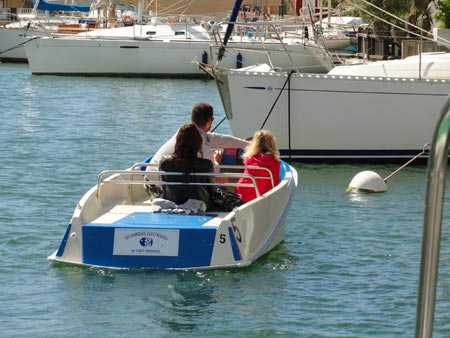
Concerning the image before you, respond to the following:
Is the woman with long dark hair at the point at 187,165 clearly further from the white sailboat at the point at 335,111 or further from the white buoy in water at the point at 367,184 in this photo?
the white sailboat at the point at 335,111

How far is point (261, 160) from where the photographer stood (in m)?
11.2

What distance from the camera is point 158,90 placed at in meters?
37.5

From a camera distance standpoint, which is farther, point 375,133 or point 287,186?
point 375,133

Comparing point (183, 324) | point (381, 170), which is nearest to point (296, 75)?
point (381, 170)

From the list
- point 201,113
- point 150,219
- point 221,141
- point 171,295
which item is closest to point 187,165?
point 150,219

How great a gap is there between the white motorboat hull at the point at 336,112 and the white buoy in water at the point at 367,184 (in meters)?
1.98

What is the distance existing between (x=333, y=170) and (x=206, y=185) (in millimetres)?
7589

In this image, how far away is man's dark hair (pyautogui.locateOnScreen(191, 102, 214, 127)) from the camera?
11.0m

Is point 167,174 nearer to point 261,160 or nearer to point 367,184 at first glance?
point 261,160

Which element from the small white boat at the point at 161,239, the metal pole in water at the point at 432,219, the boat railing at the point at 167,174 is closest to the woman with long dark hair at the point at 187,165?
the boat railing at the point at 167,174

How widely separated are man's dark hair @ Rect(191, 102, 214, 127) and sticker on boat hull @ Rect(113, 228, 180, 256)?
1.84m

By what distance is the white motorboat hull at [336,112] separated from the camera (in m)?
17.4

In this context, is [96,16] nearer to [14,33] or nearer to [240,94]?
[14,33]

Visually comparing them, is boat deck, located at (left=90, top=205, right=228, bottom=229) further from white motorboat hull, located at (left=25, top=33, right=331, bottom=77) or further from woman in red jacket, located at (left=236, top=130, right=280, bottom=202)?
white motorboat hull, located at (left=25, top=33, right=331, bottom=77)
